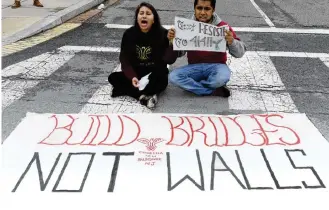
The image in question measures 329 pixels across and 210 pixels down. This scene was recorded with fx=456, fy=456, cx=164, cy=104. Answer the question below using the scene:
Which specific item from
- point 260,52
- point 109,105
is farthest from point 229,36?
point 260,52

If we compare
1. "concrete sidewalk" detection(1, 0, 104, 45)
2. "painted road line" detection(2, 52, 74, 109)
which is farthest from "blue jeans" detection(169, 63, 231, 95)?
"concrete sidewalk" detection(1, 0, 104, 45)

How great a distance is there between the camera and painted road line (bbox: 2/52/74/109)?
489 centimetres

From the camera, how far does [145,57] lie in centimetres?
475

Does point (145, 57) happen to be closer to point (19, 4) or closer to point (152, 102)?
point (152, 102)

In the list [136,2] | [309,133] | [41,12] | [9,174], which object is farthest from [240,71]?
[136,2]

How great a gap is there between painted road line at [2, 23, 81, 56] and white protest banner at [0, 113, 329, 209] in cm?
287

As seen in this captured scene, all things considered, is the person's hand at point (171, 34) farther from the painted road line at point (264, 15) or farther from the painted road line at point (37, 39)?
the painted road line at point (264, 15)

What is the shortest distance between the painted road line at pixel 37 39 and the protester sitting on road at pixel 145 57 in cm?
254

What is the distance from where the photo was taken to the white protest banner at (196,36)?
14.8ft

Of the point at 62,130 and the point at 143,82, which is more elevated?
the point at 143,82

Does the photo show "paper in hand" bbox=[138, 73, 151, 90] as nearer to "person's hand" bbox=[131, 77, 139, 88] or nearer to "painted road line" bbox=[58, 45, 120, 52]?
"person's hand" bbox=[131, 77, 139, 88]

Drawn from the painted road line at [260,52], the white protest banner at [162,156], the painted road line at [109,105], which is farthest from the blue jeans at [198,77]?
the painted road line at [260,52]

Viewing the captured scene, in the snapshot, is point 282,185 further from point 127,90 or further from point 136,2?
point 136,2

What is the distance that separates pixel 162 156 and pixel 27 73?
2844mm
